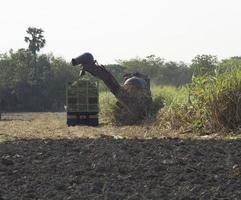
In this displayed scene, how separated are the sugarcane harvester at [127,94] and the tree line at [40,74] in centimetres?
2802

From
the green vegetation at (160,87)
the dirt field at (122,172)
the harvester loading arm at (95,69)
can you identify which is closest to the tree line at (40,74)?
the green vegetation at (160,87)

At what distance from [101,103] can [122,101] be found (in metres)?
3.34

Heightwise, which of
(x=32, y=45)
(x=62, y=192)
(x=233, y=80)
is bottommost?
(x=62, y=192)

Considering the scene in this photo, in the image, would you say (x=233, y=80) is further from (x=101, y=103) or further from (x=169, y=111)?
(x=101, y=103)

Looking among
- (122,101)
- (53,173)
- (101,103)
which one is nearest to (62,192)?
(53,173)

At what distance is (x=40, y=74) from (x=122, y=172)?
5420 cm

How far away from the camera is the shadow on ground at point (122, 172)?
22.5 ft

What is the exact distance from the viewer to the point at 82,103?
2455 centimetres

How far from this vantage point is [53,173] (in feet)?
27.1

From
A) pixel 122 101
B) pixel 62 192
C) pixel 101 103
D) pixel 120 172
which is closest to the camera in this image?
pixel 62 192

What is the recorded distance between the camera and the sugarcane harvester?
2320cm

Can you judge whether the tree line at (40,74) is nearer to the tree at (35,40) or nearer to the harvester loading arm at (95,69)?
the tree at (35,40)

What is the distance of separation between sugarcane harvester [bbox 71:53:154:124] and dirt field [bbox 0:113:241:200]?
1160cm

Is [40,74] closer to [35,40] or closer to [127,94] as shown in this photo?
[35,40]
